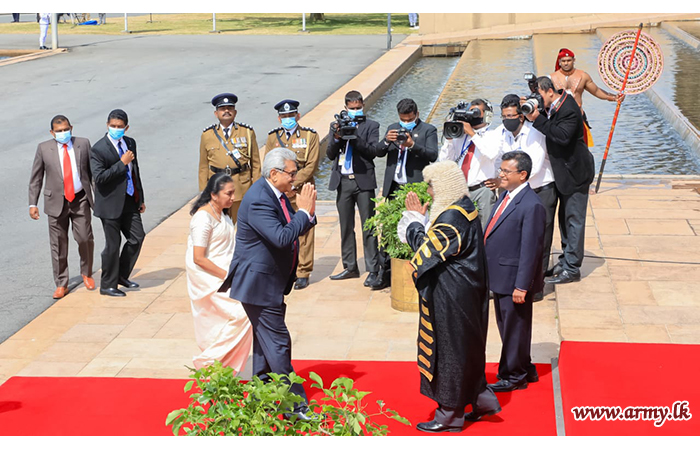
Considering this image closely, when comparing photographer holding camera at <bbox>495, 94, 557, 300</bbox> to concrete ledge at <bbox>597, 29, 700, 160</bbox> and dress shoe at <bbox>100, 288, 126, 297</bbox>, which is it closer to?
dress shoe at <bbox>100, 288, 126, 297</bbox>

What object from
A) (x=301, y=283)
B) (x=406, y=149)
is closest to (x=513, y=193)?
(x=406, y=149)

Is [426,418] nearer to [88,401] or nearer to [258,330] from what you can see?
[258,330]

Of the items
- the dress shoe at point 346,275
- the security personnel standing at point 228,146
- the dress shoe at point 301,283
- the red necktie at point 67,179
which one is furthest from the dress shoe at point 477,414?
the red necktie at point 67,179

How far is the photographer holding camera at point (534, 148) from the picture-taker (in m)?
8.17

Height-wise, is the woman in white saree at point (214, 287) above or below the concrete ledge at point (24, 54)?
below

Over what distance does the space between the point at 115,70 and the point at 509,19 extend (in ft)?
65.4

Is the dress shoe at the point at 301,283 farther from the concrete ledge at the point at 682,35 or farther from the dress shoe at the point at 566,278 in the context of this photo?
the concrete ledge at the point at 682,35

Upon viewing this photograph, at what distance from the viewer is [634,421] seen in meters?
5.62

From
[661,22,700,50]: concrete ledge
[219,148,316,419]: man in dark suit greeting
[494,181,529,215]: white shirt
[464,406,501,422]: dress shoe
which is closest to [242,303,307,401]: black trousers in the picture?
[219,148,316,419]: man in dark suit greeting

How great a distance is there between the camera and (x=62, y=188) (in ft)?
29.0

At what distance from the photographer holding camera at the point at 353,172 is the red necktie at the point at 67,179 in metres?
2.55

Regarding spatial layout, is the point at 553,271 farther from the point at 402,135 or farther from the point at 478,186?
the point at 402,135

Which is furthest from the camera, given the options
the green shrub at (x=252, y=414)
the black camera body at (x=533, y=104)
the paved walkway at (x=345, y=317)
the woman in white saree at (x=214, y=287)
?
the black camera body at (x=533, y=104)

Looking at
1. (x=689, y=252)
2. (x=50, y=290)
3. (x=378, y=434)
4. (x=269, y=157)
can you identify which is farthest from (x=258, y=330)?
(x=689, y=252)
